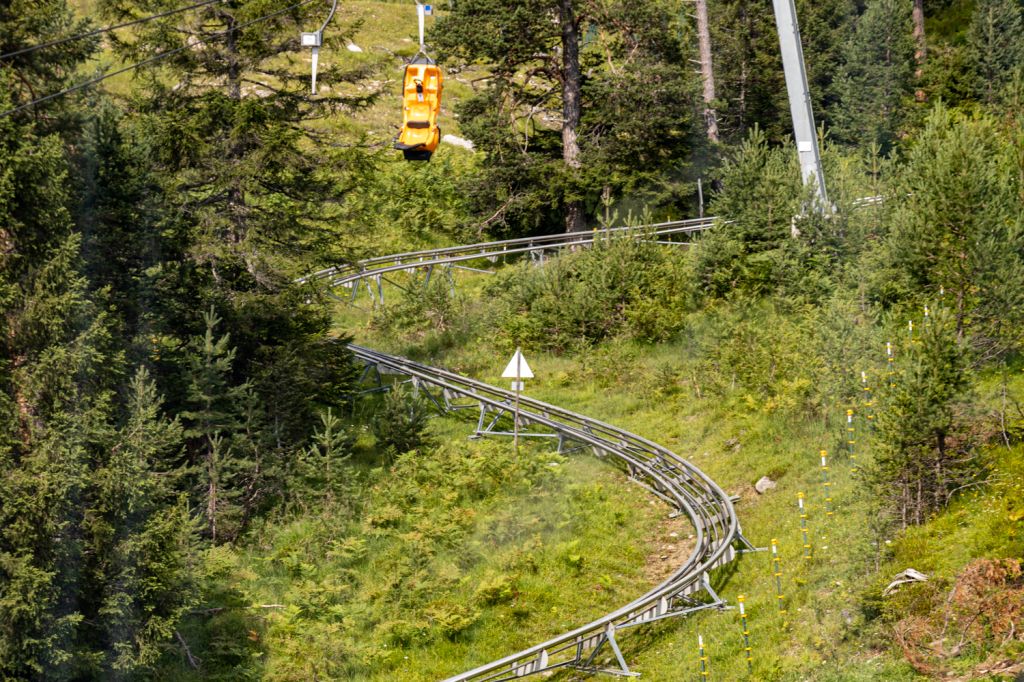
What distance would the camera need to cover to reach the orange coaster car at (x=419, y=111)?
21391mm

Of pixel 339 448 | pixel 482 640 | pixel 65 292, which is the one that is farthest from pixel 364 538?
pixel 65 292

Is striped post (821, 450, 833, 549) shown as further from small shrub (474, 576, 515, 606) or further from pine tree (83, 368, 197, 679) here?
pine tree (83, 368, 197, 679)

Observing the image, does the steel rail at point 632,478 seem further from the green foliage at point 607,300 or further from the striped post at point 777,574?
the green foliage at point 607,300

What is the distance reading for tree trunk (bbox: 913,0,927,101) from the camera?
168 ft

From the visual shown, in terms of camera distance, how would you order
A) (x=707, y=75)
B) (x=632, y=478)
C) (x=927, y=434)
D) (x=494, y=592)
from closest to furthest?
(x=927, y=434) < (x=494, y=592) < (x=632, y=478) < (x=707, y=75)

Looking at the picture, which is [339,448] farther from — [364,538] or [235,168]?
[235,168]

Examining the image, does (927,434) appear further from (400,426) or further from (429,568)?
(400,426)

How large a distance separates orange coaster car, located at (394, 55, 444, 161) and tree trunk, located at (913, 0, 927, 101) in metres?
34.0

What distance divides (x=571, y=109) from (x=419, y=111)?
21.1 m

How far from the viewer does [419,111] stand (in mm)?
21531

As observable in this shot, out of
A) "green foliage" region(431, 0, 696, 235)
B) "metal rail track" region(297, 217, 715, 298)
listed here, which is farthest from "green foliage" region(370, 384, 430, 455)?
"green foliage" region(431, 0, 696, 235)

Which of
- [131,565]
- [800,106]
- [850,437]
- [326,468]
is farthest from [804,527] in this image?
[800,106]

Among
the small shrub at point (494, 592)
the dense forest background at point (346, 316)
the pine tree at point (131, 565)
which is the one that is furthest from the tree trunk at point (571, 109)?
the pine tree at point (131, 565)

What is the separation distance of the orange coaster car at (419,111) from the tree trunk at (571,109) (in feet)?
65.9
